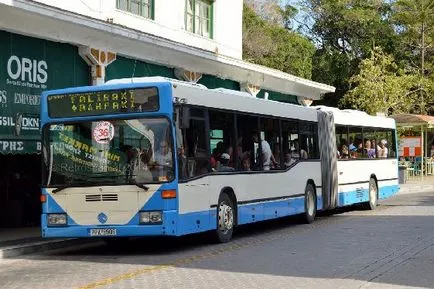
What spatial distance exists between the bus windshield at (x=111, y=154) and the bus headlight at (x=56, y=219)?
1.73ft

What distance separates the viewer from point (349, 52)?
5316cm

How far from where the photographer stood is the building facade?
1498 cm

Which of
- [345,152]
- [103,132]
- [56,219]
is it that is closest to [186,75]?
[345,152]

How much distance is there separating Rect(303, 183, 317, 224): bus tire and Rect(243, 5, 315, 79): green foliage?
27714 mm

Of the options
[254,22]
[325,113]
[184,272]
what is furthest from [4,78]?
[254,22]

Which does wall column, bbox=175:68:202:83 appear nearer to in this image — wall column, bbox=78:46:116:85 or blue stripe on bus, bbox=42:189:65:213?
wall column, bbox=78:46:116:85

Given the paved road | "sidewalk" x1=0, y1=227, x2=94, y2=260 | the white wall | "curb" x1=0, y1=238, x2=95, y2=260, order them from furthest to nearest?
the white wall
"sidewalk" x1=0, y1=227, x2=94, y2=260
"curb" x1=0, y1=238, x2=95, y2=260
the paved road

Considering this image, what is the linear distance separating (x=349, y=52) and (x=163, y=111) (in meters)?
43.0

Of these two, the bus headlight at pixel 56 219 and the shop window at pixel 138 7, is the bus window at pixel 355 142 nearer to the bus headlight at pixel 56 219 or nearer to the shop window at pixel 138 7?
the shop window at pixel 138 7

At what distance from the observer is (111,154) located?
12.0m

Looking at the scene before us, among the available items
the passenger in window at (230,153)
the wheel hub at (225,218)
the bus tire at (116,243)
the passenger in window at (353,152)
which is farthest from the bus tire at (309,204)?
the bus tire at (116,243)

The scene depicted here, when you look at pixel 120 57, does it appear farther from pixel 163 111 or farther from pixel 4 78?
pixel 163 111

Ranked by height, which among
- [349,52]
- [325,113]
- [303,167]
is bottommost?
[303,167]

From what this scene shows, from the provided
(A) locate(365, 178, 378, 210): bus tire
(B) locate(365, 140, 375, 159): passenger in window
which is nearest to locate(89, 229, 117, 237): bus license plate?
(B) locate(365, 140, 375, 159): passenger in window
